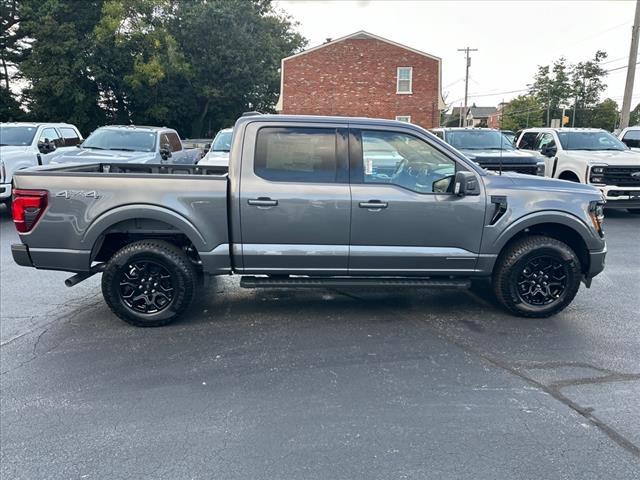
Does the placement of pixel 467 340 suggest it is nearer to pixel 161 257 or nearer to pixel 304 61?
pixel 161 257

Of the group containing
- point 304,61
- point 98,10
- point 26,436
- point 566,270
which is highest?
point 98,10

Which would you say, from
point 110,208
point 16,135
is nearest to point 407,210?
point 110,208

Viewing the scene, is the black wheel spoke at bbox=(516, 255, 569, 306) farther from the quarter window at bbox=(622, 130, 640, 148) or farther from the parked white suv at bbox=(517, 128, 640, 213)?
the quarter window at bbox=(622, 130, 640, 148)

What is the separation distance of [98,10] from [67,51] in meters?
4.19

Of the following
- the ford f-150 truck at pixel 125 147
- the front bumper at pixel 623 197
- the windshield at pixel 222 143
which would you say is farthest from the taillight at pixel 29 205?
the front bumper at pixel 623 197

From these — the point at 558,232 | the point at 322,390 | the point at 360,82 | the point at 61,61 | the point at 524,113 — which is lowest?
the point at 322,390

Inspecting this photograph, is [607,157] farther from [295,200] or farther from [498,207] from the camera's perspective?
[295,200]

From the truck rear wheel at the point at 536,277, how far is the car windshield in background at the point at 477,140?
7.01 meters

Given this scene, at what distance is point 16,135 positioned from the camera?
1152 centimetres

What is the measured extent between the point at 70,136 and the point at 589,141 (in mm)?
13444

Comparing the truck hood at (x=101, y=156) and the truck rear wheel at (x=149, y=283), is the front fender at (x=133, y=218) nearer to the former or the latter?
the truck rear wheel at (x=149, y=283)

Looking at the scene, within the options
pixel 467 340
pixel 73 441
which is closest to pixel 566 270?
pixel 467 340

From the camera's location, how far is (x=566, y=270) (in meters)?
4.86

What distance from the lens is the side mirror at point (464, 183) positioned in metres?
4.51
